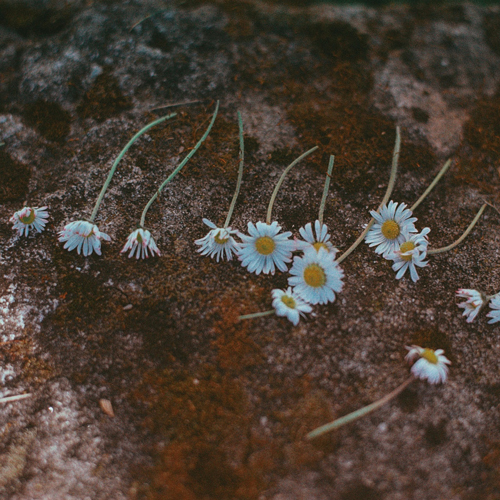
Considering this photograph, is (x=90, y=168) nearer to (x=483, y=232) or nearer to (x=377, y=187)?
(x=377, y=187)

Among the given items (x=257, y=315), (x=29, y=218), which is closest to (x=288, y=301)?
(x=257, y=315)

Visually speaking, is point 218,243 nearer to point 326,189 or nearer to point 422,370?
point 326,189

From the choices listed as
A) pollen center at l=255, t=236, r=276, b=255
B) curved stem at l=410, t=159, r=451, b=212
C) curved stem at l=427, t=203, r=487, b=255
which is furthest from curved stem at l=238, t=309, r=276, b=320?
curved stem at l=410, t=159, r=451, b=212

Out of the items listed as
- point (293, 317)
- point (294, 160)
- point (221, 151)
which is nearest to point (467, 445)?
point (293, 317)

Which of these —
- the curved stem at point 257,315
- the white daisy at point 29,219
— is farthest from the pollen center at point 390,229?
the white daisy at point 29,219

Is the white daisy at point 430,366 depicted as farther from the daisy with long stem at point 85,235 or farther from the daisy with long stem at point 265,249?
the daisy with long stem at point 85,235

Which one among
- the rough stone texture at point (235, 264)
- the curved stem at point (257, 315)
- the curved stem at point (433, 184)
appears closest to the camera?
the rough stone texture at point (235, 264)
